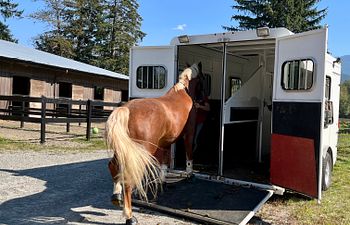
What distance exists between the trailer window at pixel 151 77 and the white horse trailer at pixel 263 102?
18 mm

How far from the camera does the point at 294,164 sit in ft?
15.5

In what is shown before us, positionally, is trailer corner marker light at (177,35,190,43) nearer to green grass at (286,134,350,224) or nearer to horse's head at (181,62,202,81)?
horse's head at (181,62,202,81)

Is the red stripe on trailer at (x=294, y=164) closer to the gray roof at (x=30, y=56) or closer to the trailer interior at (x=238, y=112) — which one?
the trailer interior at (x=238, y=112)

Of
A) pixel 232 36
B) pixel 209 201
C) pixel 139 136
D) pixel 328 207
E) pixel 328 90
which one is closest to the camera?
pixel 139 136

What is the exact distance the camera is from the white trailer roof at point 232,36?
503 centimetres

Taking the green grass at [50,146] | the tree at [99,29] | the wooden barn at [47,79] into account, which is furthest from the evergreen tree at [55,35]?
the green grass at [50,146]

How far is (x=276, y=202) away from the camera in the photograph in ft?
17.5

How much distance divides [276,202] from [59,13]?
119ft

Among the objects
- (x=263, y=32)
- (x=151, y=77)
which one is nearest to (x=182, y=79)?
(x=151, y=77)

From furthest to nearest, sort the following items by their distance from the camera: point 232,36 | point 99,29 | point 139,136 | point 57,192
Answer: point 99,29
point 57,192
point 232,36
point 139,136

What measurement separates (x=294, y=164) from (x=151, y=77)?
2956mm

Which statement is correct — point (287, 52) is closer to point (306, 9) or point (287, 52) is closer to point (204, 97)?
point (204, 97)

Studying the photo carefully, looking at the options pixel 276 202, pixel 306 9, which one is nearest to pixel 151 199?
pixel 276 202

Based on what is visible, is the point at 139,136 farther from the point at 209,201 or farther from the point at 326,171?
the point at 326,171
